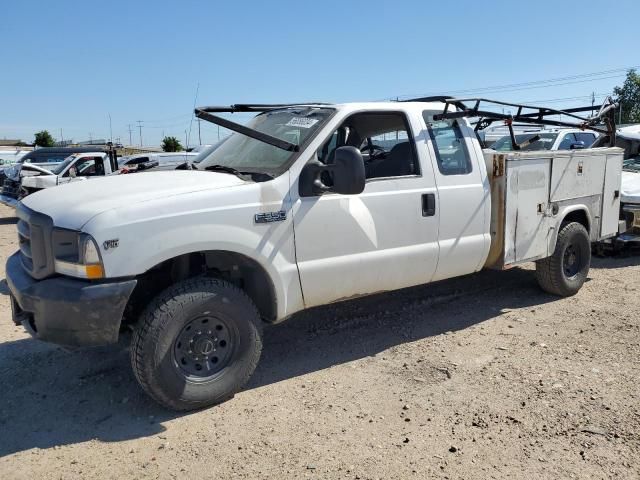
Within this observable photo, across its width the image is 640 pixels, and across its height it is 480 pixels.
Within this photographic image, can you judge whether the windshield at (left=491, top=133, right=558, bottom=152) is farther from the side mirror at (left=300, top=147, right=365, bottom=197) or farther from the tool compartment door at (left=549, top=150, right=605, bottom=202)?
the side mirror at (left=300, top=147, right=365, bottom=197)

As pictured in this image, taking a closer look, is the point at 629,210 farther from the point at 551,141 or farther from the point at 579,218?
the point at 551,141

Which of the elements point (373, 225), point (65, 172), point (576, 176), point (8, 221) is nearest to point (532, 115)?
point (576, 176)

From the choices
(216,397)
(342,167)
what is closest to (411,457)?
(216,397)

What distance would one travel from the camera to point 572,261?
6.22 m

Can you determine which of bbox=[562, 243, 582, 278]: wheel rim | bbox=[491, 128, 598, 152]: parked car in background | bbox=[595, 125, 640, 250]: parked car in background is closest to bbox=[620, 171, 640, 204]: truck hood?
bbox=[595, 125, 640, 250]: parked car in background

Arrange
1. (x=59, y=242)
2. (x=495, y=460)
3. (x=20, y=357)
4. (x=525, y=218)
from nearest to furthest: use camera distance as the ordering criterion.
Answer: (x=495, y=460), (x=59, y=242), (x=20, y=357), (x=525, y=218)

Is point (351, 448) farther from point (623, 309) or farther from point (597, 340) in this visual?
point (623, 309)

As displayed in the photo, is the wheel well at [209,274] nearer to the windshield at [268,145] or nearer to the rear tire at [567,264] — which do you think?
the windshield at [268,145]

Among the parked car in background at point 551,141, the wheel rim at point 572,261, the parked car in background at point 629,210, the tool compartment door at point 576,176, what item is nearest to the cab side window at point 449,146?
the tool compartment door at point 576,176

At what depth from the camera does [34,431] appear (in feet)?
11.5

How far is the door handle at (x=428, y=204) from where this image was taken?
458 cm

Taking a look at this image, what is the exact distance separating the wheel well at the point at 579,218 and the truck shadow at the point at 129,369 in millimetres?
856

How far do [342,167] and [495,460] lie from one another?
196 centimetres

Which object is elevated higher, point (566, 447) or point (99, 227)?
point (99, 227)
